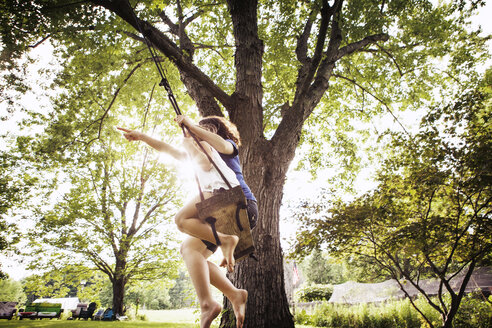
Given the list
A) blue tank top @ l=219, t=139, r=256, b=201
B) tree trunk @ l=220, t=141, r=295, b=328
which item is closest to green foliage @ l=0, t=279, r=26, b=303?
tree trunk @ l=220, t=141, r=295, b=328

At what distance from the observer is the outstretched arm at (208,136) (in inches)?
76.2

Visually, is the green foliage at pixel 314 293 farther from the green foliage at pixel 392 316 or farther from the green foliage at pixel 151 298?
the green foliage at pixel 151 298

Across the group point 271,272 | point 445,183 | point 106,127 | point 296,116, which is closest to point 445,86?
point 445,183

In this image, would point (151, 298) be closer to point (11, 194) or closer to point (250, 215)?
point (11, 194)

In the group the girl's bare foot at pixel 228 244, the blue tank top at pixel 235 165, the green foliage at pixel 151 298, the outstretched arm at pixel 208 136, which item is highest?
the outstretched arm at pixel 208 136

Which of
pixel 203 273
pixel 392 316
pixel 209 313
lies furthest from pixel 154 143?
pixel 392 316

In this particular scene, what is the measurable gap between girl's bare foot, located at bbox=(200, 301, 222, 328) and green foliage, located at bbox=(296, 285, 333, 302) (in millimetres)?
25718

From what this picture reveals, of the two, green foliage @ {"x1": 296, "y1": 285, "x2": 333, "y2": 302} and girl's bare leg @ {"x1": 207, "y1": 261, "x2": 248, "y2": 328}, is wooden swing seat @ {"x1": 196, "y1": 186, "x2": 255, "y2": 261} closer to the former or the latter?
girl's bare leg @ {"x1": 207, "y1": 261, "x2": 248, "y2": 328}

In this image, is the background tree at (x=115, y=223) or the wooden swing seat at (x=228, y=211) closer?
the wooden swing seat at (x=228, y=211)

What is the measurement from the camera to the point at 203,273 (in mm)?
1996

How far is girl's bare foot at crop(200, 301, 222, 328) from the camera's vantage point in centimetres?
185

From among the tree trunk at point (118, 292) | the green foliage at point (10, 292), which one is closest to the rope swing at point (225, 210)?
the tree trunk at point (118, 292)

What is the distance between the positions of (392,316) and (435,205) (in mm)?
7683

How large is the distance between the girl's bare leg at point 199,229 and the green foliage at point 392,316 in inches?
249
